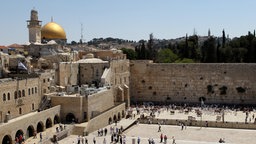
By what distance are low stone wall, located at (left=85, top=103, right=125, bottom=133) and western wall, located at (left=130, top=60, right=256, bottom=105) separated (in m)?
9.29

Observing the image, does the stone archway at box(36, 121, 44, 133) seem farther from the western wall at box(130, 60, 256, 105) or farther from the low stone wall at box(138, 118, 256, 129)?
the western wall at box(130, 60, 256, 105)

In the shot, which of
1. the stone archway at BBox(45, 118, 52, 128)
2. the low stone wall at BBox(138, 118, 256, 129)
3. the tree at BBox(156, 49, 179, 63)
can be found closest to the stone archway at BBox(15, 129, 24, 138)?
the stone archway at BBox(45, 118, 52, 128)

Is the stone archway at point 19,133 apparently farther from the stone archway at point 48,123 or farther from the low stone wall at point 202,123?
the low stone wall at point 202,123

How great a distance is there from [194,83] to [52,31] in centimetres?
1825

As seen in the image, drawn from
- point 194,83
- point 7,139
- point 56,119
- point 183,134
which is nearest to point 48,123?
point 56,119

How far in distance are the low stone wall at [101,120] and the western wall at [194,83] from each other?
9.29 m

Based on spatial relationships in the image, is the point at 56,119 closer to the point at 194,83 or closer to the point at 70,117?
the point at 70,117

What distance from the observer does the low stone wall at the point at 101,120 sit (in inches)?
1061

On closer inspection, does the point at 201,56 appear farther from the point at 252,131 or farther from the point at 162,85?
the point at 252,131

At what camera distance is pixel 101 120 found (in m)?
29.1

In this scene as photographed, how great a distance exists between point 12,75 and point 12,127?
9.32 meters

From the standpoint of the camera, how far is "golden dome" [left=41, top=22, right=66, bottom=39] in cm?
4512

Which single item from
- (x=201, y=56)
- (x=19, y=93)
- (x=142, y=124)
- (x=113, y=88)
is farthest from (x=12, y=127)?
(x=201, y=56)

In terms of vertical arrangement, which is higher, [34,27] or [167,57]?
[34,27]
